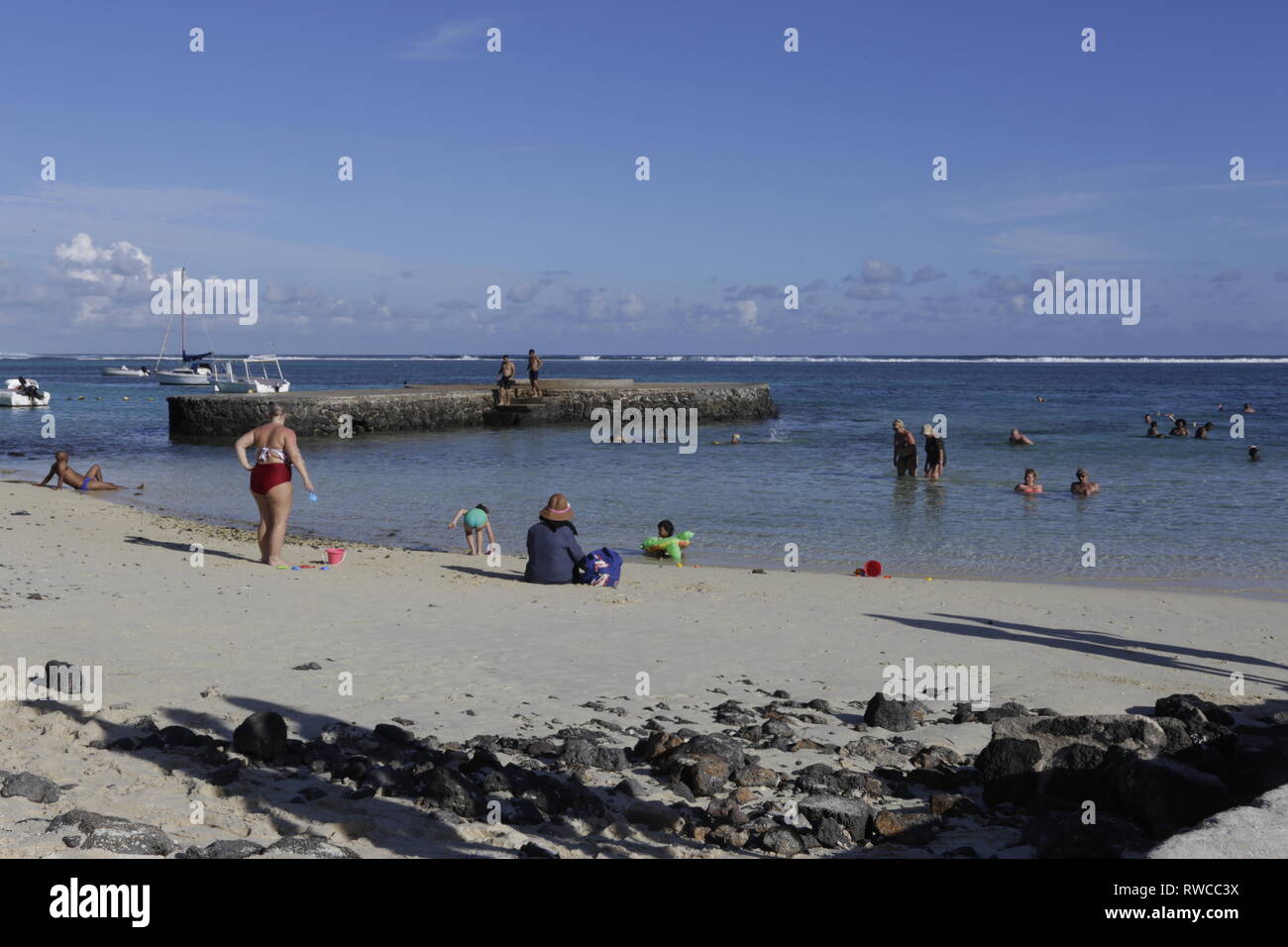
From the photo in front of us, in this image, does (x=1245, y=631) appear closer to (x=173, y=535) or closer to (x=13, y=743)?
(x=13, y=743)

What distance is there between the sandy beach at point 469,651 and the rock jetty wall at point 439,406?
1123 inches

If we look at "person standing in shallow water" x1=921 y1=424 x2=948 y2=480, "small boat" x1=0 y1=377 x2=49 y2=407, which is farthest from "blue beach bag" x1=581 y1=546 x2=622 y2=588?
"small boat" x1=0 y1=377 x2=49 y2=407

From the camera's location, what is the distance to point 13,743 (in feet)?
18.8

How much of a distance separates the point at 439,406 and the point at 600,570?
36.1 meters

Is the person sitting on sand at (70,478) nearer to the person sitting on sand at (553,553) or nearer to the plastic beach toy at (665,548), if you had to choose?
the plastic beach toy at (665,548)

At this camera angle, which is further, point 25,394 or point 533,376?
point 25,394

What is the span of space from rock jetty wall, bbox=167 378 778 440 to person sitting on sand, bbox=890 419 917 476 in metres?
24.5

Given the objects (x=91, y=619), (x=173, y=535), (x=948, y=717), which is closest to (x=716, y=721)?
(x=948, y=717)

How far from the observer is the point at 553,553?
1257 cm

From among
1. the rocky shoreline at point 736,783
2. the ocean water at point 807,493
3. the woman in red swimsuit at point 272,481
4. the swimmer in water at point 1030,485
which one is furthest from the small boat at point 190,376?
the rocky shoreline at point 736,783

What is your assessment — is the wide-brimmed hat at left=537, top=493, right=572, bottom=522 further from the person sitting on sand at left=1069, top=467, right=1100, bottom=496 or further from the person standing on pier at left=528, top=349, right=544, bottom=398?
the person standing on pier at left=528, top=349, right=544, bottom=398

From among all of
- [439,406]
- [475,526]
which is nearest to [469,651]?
[475,526]

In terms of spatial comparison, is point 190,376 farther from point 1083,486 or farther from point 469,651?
point 469,651

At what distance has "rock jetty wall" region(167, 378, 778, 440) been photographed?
136ft
